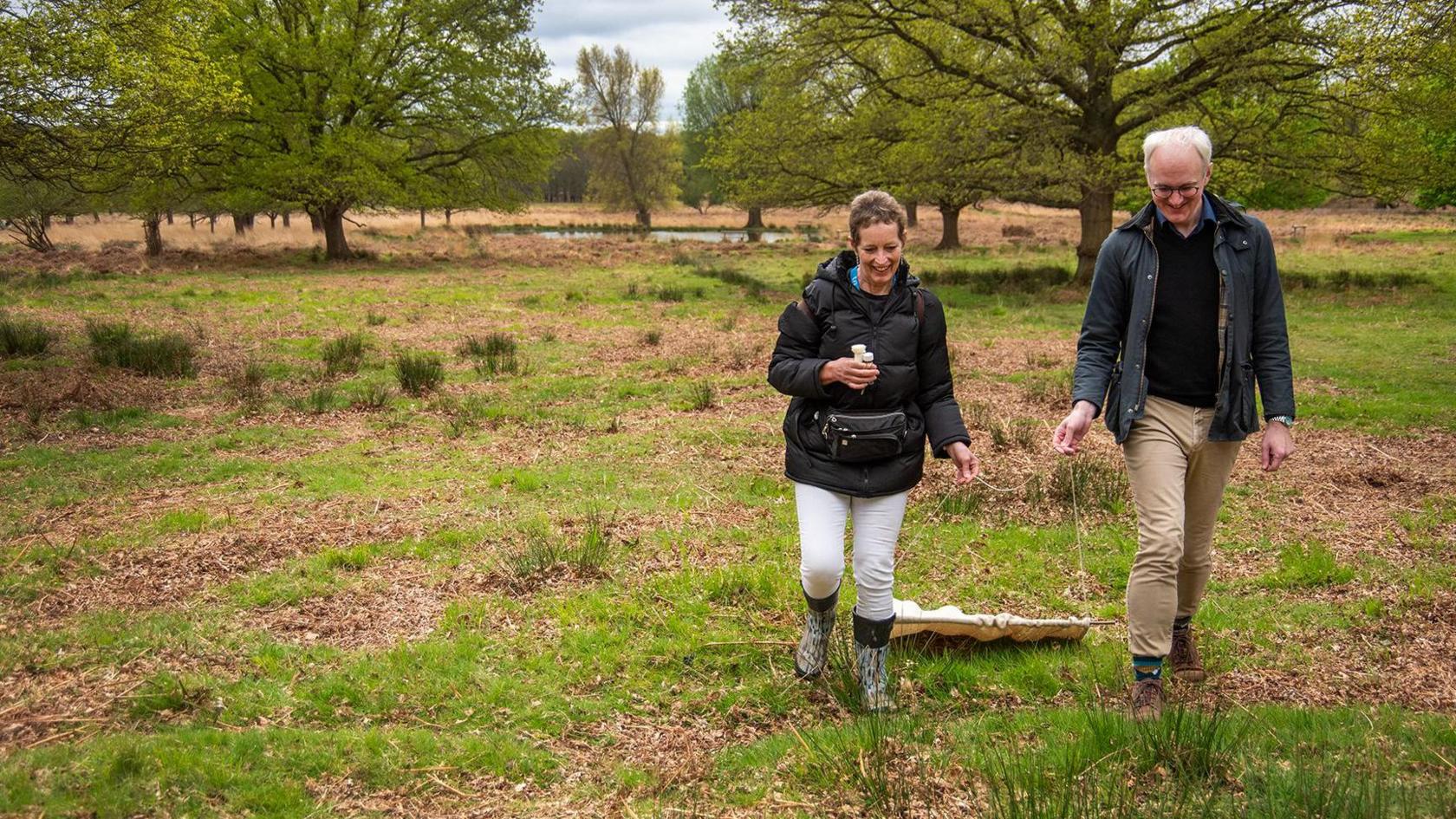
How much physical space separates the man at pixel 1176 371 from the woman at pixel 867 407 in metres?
0.58

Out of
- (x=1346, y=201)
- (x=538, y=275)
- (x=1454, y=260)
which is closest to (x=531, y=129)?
(x=538, y=275)

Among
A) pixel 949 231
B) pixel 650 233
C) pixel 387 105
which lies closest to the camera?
pixel 387 105

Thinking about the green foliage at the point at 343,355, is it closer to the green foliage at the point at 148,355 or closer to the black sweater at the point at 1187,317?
the green foliage at the point at 148,355

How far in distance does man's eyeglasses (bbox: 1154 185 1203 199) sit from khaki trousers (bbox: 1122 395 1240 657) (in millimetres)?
791

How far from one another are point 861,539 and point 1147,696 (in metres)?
1.26

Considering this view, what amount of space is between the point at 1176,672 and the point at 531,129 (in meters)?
28.7

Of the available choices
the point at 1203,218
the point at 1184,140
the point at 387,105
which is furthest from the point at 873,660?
the point at 387,105

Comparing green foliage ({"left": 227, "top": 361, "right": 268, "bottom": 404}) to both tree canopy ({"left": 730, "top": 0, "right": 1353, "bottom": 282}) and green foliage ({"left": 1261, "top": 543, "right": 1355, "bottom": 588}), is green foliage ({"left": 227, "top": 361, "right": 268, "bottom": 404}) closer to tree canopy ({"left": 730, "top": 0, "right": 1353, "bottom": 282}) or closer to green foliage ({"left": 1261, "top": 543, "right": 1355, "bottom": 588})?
green foliage ({"left": 1261, "top": 543, "right": 1355, "bottom": 588})

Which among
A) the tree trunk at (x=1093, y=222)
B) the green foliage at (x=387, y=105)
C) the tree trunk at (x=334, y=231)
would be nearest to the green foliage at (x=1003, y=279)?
the tree trunk at (x=1093, y=222)

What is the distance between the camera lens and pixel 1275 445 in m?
3.74

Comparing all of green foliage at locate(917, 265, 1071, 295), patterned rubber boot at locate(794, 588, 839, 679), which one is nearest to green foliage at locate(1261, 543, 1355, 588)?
patterned rubber boot at locate(794, 588, 839, 679)

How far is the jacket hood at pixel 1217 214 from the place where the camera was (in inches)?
145

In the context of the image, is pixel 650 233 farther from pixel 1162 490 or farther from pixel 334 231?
pixel 1162 490

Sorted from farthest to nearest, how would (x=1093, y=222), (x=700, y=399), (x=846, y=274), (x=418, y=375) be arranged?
1. (x=1093, y=222)
2. (x=418, y=375)
3. (x=700, y=399)
4. (x=846, y=274)
